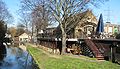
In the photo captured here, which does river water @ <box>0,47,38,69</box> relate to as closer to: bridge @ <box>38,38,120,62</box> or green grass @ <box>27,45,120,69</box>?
green grass @ <box>27,45,120,69</box>

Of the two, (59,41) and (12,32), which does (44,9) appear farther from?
(12,32)

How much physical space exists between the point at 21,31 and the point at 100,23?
127222mm

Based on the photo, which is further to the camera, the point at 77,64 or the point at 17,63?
the point at 17,63

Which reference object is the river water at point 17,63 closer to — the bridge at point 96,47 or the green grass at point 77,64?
the green grass at point 77,64

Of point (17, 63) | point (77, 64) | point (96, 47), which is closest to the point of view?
point (77, 64)

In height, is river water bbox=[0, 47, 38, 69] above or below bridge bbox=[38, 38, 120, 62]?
below

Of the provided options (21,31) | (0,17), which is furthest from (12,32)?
(0,17)

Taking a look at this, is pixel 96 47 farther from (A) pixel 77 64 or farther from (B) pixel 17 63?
(A) pixel 77 64

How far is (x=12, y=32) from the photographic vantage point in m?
162

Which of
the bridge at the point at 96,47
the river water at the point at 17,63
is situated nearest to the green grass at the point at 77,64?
the bridge at the point at 96,47

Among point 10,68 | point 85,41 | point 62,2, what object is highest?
point 62,2

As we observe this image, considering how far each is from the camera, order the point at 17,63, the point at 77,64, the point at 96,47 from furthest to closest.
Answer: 1. the point at 96,47
2. the point at 17,63
3. the point at 77,64

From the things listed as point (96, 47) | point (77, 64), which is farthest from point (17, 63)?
point (77, 64)

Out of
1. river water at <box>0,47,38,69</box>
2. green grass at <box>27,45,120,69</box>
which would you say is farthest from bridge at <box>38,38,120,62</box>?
river water at <box>0,47,38,69</box>
